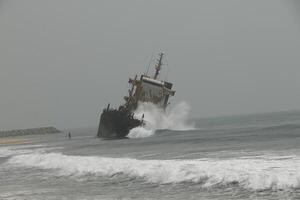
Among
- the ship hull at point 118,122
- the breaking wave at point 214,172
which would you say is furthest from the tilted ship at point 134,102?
the breaking wave at point 214,172

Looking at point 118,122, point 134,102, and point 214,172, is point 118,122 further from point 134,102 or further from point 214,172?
point 214,172

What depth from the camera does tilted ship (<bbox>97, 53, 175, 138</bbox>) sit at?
62719 mm

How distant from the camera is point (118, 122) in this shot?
6259 cm

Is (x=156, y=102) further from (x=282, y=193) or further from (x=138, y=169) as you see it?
(x=282, y=193)

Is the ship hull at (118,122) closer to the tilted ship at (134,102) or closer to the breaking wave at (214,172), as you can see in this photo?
the tilted ship at (134,102)

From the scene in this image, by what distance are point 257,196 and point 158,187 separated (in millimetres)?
4071

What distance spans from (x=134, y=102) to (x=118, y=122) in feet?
14.9

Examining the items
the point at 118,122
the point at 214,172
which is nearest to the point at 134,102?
the point at 118,122

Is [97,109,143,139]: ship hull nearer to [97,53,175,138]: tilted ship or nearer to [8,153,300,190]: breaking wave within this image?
[97,53,175,138]: tilted ship

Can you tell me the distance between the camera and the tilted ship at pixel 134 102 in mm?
62719

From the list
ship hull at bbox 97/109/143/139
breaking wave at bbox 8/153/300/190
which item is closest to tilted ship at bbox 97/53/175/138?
ship hull at bbox 97/109/143/139

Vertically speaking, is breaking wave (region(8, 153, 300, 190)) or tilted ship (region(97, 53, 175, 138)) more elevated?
tilted ship (region(97, 53, 175, 138))

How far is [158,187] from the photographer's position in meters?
17.0

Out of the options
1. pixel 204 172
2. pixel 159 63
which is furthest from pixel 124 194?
pixel 159 63
